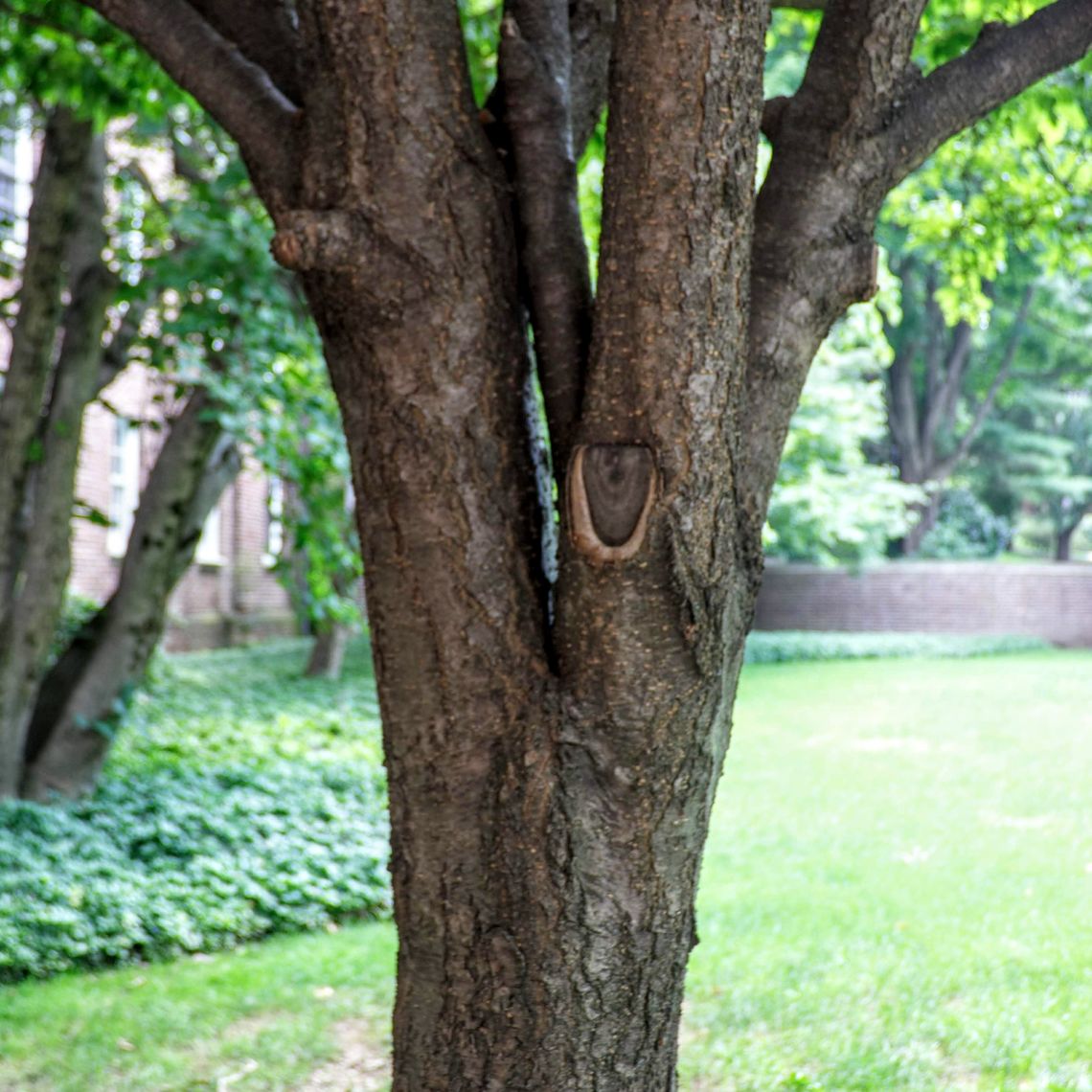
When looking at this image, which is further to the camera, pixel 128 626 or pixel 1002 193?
pixel 128 626

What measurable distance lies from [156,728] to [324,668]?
16.9ft

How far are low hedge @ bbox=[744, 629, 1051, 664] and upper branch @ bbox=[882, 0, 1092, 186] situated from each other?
18.5 m

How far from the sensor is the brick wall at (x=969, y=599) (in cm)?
2506

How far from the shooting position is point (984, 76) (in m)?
2.73

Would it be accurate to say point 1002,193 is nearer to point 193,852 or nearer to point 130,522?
point 193,852

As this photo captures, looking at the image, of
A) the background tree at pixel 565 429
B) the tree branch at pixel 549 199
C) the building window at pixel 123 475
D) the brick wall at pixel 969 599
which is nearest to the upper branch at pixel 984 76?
the background tree at pixel 565 429

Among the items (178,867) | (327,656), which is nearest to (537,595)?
(178,867)

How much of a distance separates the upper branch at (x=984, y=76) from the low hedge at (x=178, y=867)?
5.20 m

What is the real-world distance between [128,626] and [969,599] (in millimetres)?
20406

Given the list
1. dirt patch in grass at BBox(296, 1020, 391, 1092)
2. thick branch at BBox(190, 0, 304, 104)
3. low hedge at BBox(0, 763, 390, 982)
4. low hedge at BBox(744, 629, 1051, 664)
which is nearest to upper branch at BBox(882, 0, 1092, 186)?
thick branch at BBox(190, 0, 304, 104)

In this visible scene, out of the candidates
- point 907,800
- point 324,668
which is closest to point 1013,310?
point 324,668

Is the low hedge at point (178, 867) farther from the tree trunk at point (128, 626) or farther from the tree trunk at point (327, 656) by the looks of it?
the tree trunk at point (327, 656)

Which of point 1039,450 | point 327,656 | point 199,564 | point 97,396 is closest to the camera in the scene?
point 97,396

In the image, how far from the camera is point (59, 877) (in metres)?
6.44
